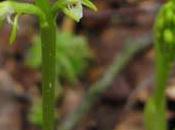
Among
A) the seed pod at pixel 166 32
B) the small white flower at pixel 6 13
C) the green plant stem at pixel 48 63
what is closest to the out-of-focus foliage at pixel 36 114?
the seed pod at pixel 166 32

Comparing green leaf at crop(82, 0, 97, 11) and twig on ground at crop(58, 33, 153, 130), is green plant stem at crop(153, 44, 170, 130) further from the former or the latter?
green leaf at crop(82, 0, 97, 11)

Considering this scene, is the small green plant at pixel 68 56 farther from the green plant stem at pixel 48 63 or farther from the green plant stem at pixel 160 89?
the green plant stem at pixel 48 63

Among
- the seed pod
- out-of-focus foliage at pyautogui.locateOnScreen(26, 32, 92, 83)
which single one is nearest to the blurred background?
Result: out-of-focus foliage at pyautogui.locateOnScreen(26, 32, 92, 83)

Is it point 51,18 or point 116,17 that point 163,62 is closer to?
point 51,18

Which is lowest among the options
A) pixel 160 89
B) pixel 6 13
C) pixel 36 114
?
pixel 36 114

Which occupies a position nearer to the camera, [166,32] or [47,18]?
[47,18]

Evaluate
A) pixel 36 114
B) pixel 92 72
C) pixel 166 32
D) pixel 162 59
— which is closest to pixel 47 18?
pixel 166 32

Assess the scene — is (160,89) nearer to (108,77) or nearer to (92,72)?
(108,77)
